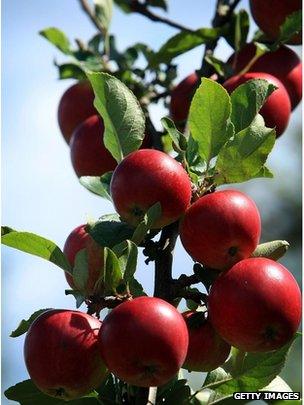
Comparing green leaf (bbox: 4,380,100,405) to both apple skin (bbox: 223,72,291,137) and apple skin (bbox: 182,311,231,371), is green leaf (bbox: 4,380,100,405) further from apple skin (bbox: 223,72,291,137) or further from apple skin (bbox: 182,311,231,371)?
apple skin (bbox: 223,72,291,137)

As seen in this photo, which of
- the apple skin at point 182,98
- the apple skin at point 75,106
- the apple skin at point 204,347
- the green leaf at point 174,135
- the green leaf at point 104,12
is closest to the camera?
the apple skin at point 204,347

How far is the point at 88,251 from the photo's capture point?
1107 mm

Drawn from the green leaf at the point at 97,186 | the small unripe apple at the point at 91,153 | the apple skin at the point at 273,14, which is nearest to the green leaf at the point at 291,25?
the apple skin at the point at 273,14

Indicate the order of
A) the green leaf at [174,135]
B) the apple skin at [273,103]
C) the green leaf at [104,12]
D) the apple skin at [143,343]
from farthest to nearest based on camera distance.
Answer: the green leaf at [104,12], the apple skin at [273,103], the green leaf at [174,135], the apple skin at [143,343]

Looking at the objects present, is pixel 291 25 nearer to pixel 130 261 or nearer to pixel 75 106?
pixel 75 106

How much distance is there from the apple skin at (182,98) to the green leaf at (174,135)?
1.05ft

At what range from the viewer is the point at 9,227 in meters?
1.07

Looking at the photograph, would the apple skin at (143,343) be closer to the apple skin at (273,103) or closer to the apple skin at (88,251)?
the apple skin at (88,251)

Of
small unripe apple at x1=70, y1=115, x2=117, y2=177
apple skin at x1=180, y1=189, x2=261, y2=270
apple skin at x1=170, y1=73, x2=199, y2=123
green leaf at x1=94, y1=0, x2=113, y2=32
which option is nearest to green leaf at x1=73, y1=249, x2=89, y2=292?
apple skin at x1=180, y1=189, x2=261, y2=270

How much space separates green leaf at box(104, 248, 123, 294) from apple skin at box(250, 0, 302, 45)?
0.69 meters

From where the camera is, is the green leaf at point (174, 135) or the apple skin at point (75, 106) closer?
the green leaf at point (174, 135)

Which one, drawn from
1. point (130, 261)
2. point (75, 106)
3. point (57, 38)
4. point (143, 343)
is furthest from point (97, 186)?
point (57, 38)

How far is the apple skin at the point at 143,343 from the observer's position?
0.93 meters

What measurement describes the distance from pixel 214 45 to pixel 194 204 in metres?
0.58
